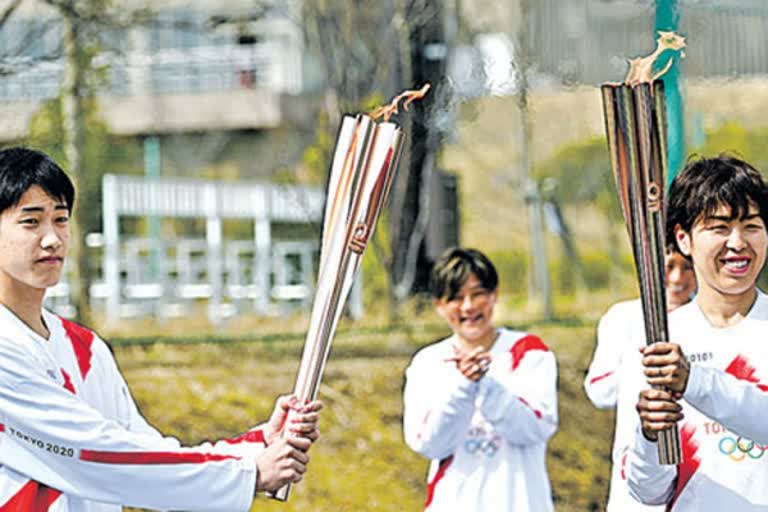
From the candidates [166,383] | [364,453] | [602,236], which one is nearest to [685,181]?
[364,453]

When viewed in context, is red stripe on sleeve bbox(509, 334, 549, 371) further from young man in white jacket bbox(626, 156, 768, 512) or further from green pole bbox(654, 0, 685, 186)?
green pole bbox(654, 0, 685, 186)

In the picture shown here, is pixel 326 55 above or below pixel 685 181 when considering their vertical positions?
above

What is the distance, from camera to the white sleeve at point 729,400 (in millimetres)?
2428

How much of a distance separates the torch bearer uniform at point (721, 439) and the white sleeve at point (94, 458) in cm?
76

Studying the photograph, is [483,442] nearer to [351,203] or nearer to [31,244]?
[351,203]

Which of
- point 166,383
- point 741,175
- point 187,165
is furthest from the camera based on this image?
point 187,165

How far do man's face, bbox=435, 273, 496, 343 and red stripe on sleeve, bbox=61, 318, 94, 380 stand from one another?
124 centimetres

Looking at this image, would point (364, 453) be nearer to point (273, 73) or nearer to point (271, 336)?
point (271, 336)

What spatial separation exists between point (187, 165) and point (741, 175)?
7.86 meters

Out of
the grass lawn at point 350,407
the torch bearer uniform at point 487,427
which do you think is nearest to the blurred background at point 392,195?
the grass lawn at point 350,407

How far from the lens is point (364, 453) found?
648 centimetres

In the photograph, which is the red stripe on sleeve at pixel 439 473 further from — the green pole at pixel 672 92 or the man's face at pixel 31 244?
the green pole at pixel 672 92

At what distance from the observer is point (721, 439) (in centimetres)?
261

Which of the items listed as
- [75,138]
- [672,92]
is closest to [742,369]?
[672,92]
